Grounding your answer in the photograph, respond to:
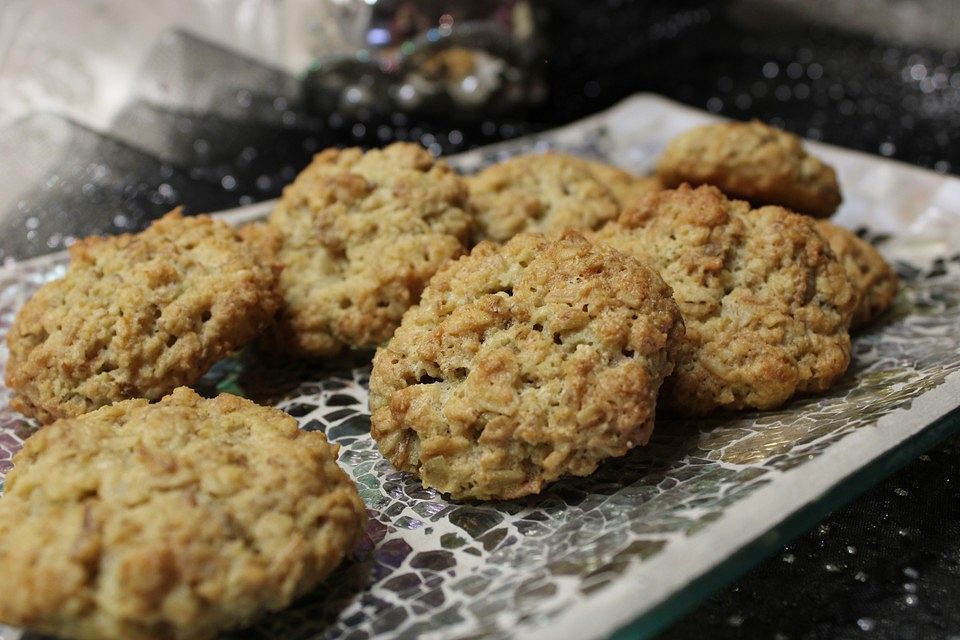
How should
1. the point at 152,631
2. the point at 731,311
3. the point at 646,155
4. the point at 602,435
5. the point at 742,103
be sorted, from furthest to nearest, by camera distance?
the point at 742,103 → the point at 646,155 → the point at 731,311 → the point at 602,435 → the point at 152,631

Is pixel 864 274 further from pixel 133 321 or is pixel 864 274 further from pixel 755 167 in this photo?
pixel 133 321

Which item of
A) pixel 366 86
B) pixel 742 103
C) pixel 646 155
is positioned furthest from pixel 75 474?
pixel 742 103

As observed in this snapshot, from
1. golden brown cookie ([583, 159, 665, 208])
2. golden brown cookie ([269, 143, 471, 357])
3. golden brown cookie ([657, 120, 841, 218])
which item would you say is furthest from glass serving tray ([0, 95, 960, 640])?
golden brown cookie ([583, 159, 665, 208])

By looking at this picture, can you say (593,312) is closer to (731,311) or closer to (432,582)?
(731,311)

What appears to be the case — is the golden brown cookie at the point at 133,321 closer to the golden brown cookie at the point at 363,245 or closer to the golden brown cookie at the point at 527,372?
the golden brown cookie at the point at 363,245

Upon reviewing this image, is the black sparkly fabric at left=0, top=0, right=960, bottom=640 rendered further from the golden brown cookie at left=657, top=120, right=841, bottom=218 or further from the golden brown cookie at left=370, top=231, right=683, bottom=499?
the golden brown cookie at left=657, top=120, right=841, bottom=218
